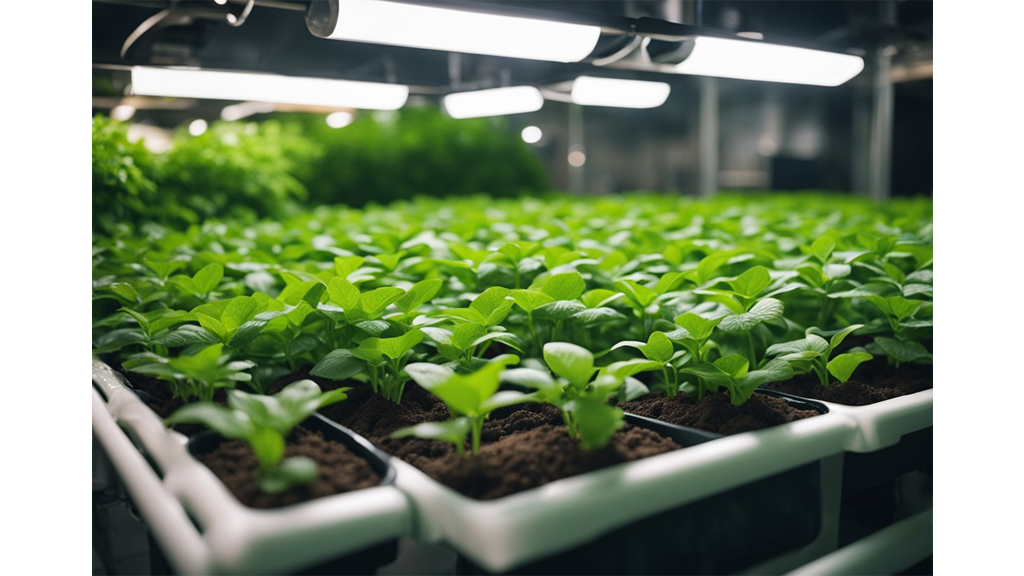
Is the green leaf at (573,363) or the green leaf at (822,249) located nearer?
the green leaf at (573,363)

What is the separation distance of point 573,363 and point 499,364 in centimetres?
10

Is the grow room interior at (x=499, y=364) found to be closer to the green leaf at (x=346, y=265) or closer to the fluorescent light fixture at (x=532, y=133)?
the green leaf at (x=346, y=265)

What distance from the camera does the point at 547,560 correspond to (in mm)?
731

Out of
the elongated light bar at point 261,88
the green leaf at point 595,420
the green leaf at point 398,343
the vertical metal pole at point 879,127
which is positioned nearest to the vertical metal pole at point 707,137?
the vertical metal pole at point 879,127

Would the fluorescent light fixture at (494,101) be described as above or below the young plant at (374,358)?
above

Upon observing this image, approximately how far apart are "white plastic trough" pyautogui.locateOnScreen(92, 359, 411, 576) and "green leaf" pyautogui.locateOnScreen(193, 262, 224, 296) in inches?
21.3

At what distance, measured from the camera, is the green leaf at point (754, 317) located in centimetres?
100

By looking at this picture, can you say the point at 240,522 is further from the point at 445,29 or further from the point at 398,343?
the point at 445,29

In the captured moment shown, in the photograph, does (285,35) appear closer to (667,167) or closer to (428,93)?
(428,93)

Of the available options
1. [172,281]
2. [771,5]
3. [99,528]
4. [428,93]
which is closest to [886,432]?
[172,281]

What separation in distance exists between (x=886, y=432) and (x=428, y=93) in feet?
7.99

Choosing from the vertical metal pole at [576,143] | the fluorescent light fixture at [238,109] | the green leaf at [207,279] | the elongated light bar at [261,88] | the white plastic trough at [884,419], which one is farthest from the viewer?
the vertical metal pole at [576,143]

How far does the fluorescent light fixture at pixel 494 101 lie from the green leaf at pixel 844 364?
6.81ft

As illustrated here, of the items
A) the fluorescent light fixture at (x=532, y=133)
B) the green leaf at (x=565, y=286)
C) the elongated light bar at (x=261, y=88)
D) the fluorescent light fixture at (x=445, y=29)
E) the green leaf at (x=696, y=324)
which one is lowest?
the green leaf at (x=696, y=324)
